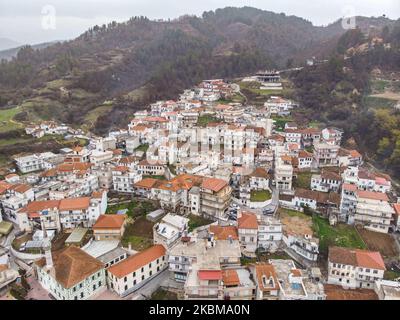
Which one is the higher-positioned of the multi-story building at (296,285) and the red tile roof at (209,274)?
the red tile roof at (209,274)

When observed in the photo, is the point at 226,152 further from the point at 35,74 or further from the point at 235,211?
the point at 35,74

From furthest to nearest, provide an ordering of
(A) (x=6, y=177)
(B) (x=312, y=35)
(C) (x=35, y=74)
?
(B) (x=312, y=35)
(C) (x=35, y=74)
(A) (x=6, y=177)

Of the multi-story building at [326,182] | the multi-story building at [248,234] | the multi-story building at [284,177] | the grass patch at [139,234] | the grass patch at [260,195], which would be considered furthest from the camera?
the multi-story building at [326,182]

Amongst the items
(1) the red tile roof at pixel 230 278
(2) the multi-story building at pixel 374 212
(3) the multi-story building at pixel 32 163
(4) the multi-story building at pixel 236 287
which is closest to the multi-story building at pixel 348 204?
(2) the multi-story building at pixel 374 212

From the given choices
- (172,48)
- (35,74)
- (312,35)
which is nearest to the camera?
(35,74)

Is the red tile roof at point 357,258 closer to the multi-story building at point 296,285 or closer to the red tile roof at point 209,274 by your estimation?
the multi-story building at point 296,285

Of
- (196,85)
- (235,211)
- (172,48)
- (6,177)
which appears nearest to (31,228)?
(6,177)

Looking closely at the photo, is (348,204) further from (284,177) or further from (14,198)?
(14,198)

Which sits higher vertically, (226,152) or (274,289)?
(226,152)
